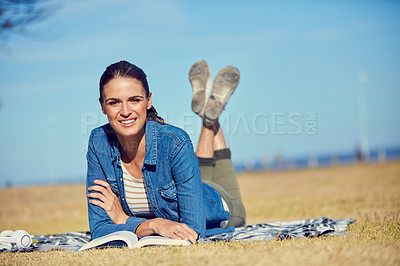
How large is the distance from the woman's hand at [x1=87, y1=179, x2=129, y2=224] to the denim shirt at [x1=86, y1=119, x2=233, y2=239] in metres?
0.05

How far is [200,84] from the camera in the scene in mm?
5914

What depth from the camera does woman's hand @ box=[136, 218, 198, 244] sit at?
3.53 meters

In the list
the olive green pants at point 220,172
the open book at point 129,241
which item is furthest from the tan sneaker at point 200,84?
the open book at point 129,241

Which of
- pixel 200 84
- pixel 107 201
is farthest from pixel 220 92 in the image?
pixel 107 201

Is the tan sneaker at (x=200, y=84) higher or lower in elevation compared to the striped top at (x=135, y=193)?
higher

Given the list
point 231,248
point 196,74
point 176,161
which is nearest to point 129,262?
point 231,248

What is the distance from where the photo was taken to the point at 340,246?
298 centimetres

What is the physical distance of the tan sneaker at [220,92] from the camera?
545cm

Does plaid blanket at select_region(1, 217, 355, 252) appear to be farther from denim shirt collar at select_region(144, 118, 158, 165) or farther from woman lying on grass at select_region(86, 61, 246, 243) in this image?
denim shirt collar at select_region(144, 118, 158, 165)

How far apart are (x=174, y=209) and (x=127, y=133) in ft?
2.60

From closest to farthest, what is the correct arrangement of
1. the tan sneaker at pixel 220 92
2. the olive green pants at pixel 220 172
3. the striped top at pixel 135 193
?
the striped top at pixel 135 193, the olive green pants at pixel 220 172, the tan sneaker at pixel 220 92

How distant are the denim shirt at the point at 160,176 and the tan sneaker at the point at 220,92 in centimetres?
164

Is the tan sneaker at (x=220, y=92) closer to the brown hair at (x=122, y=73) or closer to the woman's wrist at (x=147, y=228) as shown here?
the brown hair at (x=122, y=73)

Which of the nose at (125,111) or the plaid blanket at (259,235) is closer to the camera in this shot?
the nose at (125,111)
